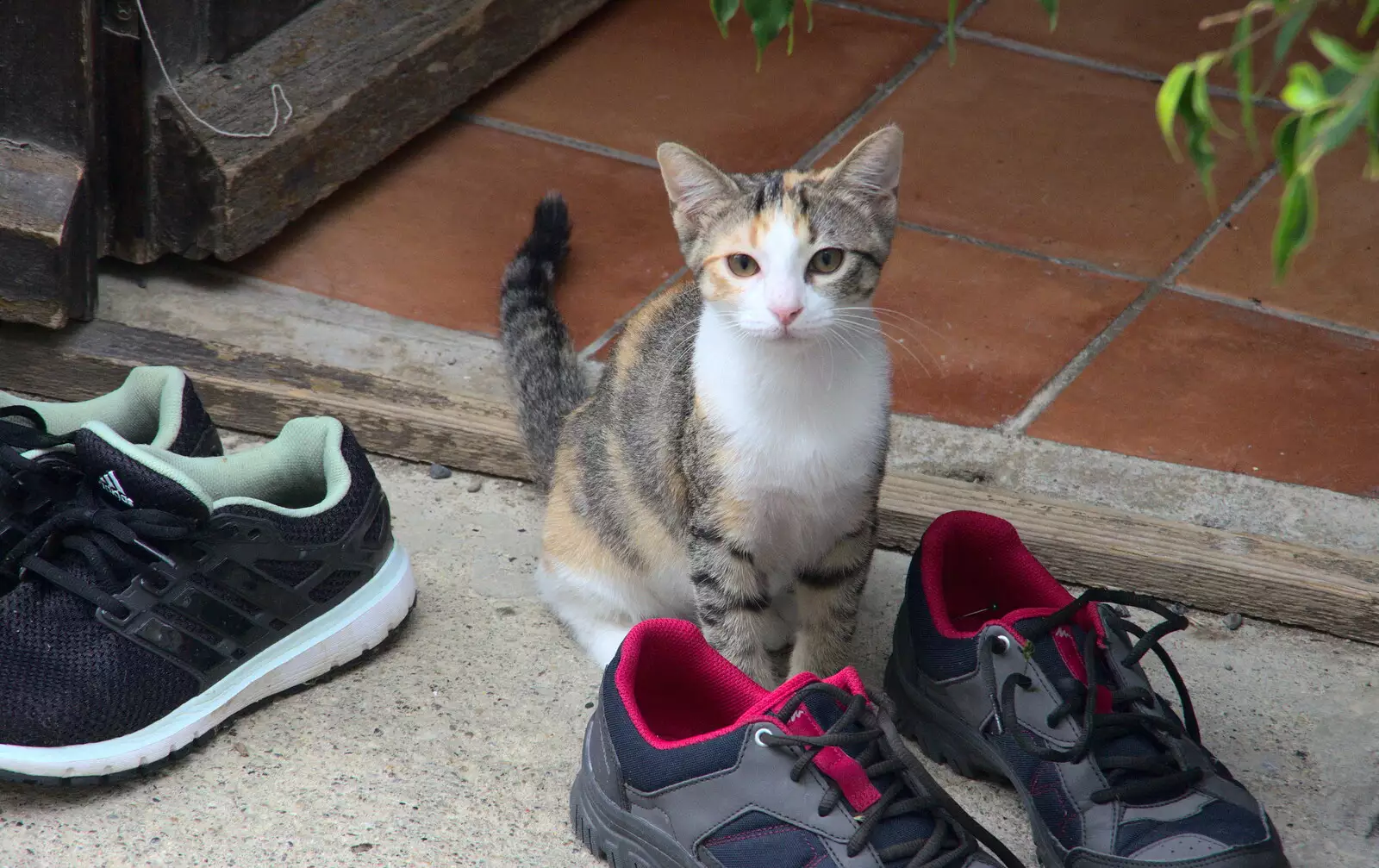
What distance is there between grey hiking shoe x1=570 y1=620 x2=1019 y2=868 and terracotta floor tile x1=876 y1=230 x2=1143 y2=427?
1.08 m

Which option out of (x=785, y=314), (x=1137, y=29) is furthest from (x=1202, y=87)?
(x=1137, y=29)

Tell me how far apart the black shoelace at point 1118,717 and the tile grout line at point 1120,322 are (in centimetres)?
85

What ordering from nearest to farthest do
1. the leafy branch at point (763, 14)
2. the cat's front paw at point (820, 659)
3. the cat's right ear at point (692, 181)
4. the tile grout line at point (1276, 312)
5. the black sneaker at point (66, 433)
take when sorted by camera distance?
the leafy branch at point (763, 14)
the black sneaker at point (66, 433)
the cat's right ear at point (692, 181)
the cat's front paw at point (820, 659)
the tile grout line at point (1276, 312)

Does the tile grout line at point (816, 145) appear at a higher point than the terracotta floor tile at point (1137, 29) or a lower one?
lower

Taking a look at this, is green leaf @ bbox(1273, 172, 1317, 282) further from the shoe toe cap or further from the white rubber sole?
the white rubber sole

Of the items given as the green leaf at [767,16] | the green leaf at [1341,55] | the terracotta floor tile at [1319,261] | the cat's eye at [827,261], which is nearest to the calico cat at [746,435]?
the cat's eye at [827,261]

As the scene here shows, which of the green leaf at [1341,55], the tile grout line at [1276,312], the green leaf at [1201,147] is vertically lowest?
the tile grout line at [1276,312]

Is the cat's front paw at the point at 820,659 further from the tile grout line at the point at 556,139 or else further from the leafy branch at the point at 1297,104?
the tile grout line at the point at 556,139

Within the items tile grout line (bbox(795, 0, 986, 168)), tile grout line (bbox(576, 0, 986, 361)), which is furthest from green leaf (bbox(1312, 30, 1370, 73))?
tile grout line (bbox(795, 0, 986, 168))

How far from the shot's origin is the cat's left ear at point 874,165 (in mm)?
1572

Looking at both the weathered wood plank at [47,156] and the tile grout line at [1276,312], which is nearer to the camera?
the weathered wood plank at [47,156]

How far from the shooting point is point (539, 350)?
2.12m

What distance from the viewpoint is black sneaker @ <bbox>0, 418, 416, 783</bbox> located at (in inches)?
57.0

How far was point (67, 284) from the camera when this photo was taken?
223 cm
